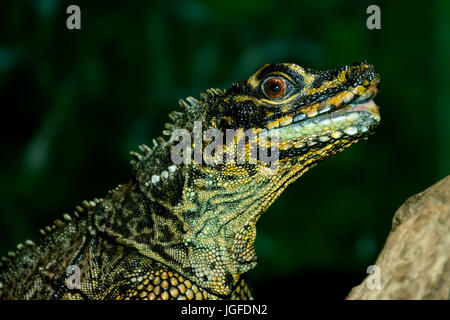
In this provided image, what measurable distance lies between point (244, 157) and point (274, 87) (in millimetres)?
654

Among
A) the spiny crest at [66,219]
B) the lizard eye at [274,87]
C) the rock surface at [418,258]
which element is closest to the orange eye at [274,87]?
the lizard eye at [274,87]

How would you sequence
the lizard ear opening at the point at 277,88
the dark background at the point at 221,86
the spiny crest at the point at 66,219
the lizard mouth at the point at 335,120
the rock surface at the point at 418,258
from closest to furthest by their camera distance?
the rock surface at the point at 418,258
the lizard mouth at the point at 335,120
the lizard ear opening at the point at 277,88
the spiny crest at the point at 66,219
the dark background at the point at 221,86

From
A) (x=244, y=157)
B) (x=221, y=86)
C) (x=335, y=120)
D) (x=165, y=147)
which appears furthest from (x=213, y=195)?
(x=221, y=86)

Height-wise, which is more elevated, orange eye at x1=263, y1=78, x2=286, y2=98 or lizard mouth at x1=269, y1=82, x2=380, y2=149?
orange eye at x1=263, y1=78, x2=286, y2=98

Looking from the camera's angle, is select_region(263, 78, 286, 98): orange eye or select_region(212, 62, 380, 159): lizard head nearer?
select_region(212, 62, 380, 159): lizard head

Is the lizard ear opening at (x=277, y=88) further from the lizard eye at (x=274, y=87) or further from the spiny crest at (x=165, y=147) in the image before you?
the spiny crest at (x=165, y=147)

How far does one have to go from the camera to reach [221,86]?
8953mm

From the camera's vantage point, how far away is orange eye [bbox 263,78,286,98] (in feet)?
11.6

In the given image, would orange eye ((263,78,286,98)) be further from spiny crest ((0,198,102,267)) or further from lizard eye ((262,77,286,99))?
spiny crest ((0,198,102,267))

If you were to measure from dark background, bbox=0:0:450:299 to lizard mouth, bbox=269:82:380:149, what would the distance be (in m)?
5.20

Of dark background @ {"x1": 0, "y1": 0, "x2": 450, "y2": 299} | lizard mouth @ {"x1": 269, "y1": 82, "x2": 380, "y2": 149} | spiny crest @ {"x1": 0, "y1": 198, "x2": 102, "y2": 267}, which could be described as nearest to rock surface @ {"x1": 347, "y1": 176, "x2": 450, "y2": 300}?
lizard mouth @ {"x1": 269, "y1": 82, "x2": 380, "y2": 149}

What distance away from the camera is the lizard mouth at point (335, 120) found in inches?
132

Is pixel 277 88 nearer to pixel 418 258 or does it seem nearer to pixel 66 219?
pixel 418 258

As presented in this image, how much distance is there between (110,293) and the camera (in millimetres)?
3645
